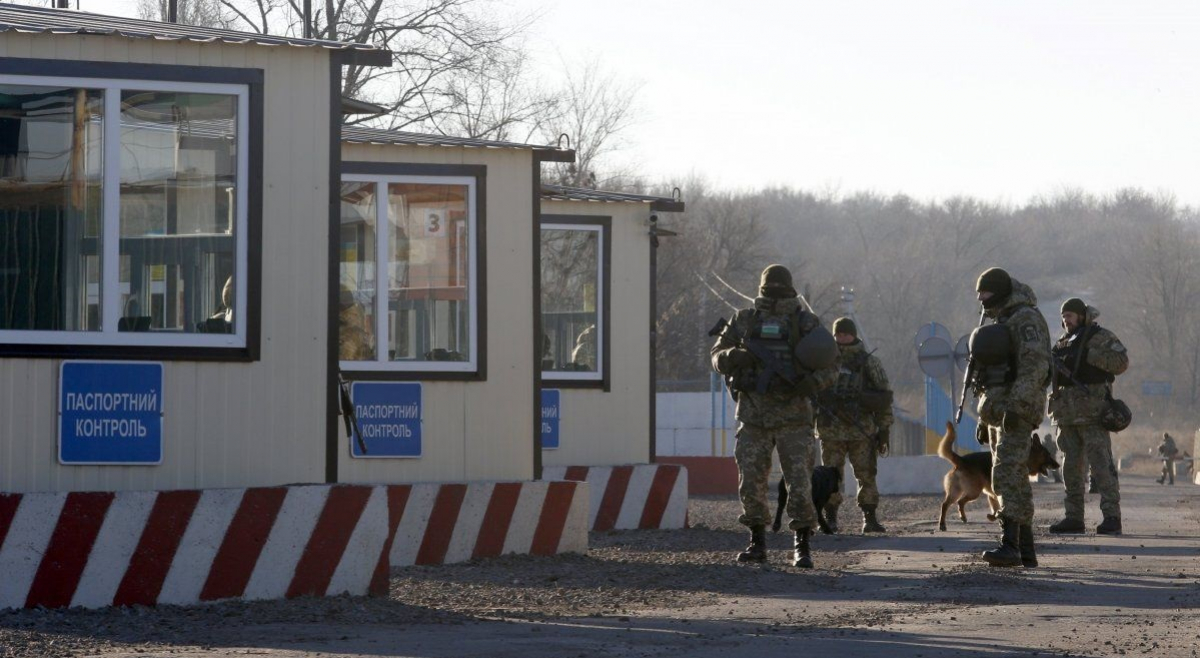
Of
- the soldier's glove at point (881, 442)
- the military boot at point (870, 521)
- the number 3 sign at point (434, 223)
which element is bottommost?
the military boot at point (870, 521)

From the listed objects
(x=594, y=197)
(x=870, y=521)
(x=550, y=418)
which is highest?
(x=594, y=197)

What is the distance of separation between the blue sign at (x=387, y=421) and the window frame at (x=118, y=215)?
3.27 m

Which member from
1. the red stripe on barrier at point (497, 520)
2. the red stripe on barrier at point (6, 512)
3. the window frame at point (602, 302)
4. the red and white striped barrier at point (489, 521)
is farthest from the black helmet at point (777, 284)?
the red stripe on barrier at point (6, 512)

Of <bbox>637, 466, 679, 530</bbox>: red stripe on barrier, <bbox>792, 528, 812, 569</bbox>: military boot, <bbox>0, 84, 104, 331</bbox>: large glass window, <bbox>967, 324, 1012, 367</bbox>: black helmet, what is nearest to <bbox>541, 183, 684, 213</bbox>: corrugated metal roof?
<bbox>637, 466, 679, 530</bbox>: red stripe on barrier

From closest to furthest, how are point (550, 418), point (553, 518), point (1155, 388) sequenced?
point (553, 518), point (550, 418), point (1155, 388)

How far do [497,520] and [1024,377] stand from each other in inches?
143

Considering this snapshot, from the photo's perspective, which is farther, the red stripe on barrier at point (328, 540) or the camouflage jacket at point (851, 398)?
the camouflage jacket at point (851, 398)

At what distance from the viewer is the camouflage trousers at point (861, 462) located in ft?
52.3

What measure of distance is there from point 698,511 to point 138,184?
1252 cm

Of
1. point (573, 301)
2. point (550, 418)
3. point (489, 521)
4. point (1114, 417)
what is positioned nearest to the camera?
point (489, 521)

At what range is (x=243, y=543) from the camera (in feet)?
30.2

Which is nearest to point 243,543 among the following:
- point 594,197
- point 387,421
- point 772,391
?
point 387,421

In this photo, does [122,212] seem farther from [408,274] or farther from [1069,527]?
[1069,527]

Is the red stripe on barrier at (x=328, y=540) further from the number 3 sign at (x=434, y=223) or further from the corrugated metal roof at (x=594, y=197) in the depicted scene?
the corrugated metal roof at (x=594, y=197)
